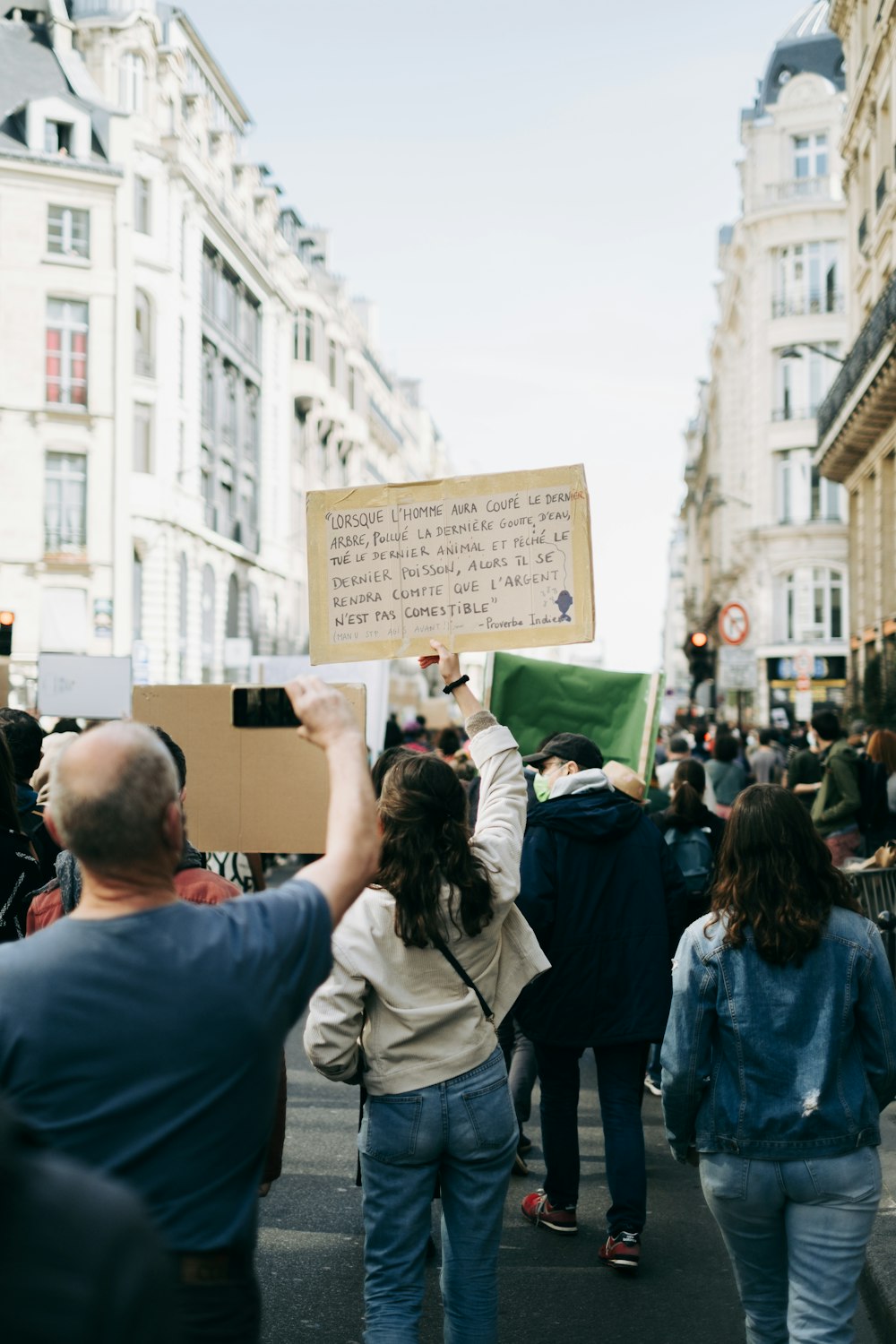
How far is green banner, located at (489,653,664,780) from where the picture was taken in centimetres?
827

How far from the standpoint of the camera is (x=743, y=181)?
5084 centimetres

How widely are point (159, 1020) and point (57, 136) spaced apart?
1713 inches

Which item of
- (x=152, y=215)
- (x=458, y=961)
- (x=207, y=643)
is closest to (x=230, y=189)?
(x=152, y=215)

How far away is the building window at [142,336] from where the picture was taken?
4278cm

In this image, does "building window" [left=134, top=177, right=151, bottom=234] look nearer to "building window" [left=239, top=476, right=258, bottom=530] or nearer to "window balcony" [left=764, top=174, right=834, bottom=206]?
"building window" [left=239, top=476, right=258, bottom=530]

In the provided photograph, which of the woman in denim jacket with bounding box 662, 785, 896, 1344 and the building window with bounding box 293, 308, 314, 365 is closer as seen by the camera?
the woman in denim jacket with bounding box 662, 785, 896, 1344

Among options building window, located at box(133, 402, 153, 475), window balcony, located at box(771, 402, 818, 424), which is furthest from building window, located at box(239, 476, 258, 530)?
window balcony, located at box(771, 402, 818, 424)

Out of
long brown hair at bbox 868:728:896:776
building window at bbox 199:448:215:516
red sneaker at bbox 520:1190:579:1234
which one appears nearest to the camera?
red sneaker at bbox 520:1190:579:1234

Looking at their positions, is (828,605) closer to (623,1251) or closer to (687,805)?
(687,805)

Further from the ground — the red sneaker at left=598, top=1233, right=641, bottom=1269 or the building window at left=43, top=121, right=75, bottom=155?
the building window at left=43, top=121, right=75, bottom=155

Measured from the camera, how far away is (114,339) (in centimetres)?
4197

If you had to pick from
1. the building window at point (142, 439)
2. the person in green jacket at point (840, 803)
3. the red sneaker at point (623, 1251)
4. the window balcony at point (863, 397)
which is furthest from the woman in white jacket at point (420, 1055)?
the building window at point (142, 439)

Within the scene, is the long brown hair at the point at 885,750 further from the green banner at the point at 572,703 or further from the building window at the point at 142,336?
the building window at the point at 142,336

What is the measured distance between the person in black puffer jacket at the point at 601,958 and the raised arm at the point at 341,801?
9.37 feet
